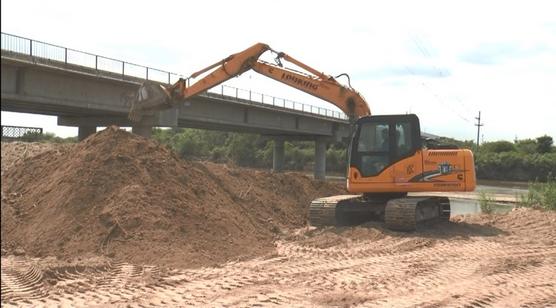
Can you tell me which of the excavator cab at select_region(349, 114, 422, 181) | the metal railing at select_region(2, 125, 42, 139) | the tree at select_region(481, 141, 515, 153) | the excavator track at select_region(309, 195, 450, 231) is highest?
the tree at select_region(481, 141, 515, 153)

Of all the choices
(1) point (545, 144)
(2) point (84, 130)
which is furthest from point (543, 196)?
(1) point (545, 144)

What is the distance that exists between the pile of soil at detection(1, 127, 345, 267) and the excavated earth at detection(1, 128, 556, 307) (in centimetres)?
3

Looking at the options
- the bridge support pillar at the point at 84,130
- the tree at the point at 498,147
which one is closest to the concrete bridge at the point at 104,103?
the bridge support pillar at the point at 84,130

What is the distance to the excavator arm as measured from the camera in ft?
54.3

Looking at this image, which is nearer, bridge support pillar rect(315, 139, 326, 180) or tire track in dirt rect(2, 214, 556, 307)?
tire track in dirt rect(2, 214, 556, 307)

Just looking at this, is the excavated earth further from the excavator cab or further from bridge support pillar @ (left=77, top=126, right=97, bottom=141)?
bridge support pillar @ (left=77, top=126, right=97, bottom=141)

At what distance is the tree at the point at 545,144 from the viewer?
79887 millimetres

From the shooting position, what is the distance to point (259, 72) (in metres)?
17.8

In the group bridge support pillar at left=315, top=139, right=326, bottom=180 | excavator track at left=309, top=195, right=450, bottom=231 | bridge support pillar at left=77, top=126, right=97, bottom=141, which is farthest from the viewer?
bridge support pillar at left=315, top=139, right=326, bottom=180

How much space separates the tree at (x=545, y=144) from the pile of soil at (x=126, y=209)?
244 ft

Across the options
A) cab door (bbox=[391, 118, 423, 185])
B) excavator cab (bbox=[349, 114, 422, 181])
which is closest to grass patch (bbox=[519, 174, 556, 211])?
cab door (bbox=[391, 118, 423, 185])

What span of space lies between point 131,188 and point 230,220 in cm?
231

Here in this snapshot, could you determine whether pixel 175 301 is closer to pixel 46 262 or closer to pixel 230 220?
pixel 46 262

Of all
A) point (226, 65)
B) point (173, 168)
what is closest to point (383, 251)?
point (173, 168)
